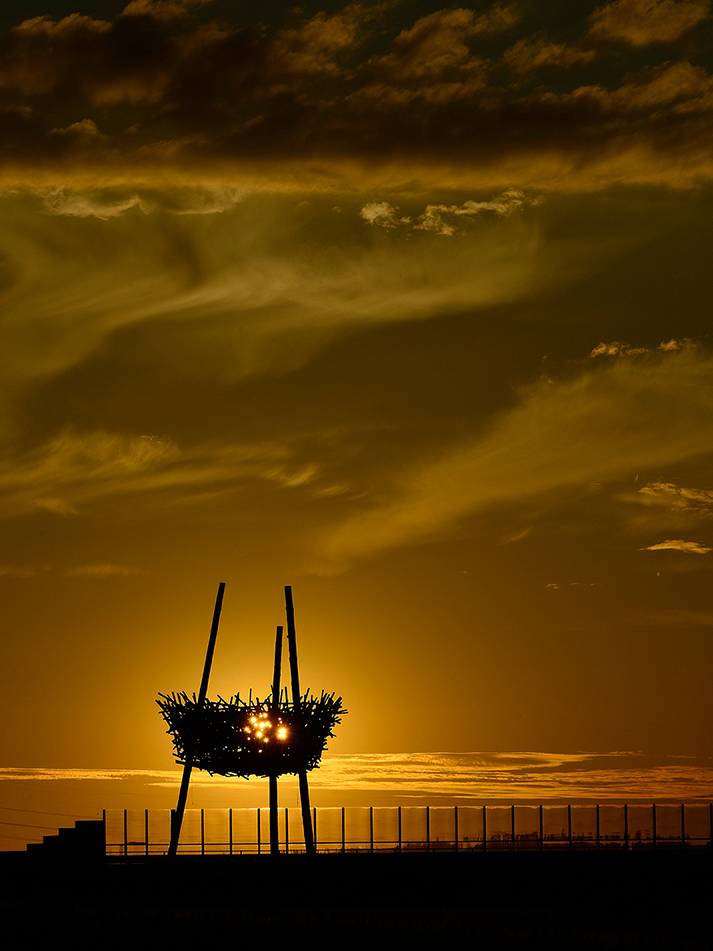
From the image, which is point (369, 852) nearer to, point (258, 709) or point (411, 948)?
point (258, 709)

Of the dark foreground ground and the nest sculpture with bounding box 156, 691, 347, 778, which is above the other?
the nest sculpture with bounding box 156, 691, 347, 778

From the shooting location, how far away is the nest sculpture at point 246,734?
2658 centimetres

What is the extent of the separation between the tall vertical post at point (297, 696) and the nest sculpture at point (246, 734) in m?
0.17

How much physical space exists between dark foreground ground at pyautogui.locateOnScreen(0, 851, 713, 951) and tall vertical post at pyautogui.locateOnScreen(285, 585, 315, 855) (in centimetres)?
55

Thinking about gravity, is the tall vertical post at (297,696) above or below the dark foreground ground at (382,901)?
above

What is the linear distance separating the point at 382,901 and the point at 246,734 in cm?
572

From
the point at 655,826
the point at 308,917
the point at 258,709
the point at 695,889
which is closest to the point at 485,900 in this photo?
the point at 695,889

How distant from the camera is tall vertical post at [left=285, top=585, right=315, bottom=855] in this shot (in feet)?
87.5

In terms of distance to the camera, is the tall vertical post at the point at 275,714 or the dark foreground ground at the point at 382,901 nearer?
the dark foreground ground at the point at 382,901

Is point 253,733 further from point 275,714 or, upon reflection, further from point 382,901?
point 382,901

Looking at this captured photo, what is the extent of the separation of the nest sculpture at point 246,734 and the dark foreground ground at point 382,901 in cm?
223

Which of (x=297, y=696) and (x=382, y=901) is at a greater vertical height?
(x=297, y=696)

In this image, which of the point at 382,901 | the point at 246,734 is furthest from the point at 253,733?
the point at 382,901

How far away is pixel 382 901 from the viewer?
95.3 feet
